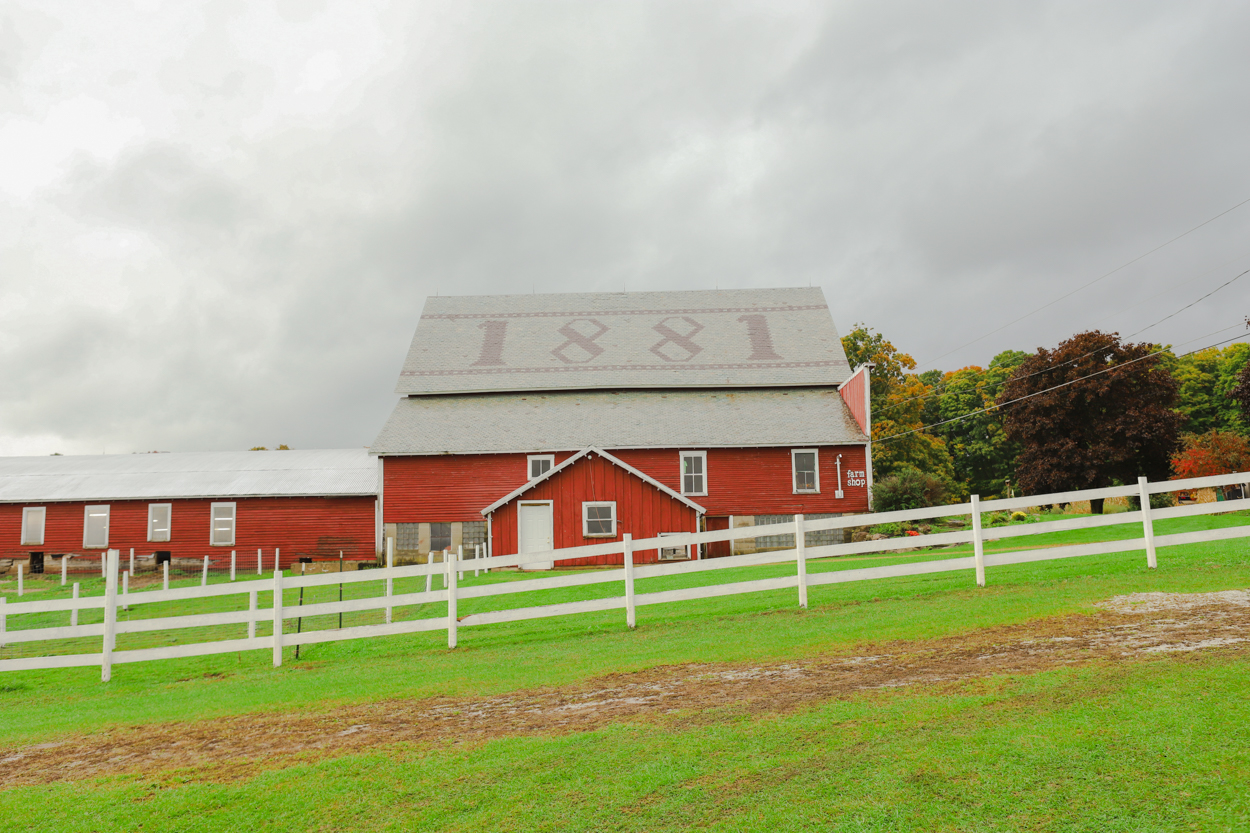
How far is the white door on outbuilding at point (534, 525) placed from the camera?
30.3m

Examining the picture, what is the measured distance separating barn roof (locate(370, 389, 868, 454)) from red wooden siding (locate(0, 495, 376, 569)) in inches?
154

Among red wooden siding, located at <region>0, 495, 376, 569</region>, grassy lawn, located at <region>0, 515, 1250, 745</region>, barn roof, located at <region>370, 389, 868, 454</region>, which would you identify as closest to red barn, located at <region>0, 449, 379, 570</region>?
red wooden siding, located at <region>0, 495, 376, 569</region>

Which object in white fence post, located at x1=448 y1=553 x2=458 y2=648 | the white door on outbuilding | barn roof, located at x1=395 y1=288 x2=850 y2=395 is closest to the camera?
white fence post, located at x1=448 y1=553 x2=458 y2=648

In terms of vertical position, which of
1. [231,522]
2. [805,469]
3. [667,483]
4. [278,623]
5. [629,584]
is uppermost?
[805,469]

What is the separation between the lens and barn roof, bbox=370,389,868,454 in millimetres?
34812

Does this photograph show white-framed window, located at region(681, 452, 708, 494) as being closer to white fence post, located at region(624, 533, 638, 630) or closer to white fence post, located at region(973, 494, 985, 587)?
white fence post, located at region(973, 494, 985, 587)

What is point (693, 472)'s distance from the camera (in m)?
34.9

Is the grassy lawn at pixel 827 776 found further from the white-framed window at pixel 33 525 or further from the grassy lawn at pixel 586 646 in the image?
the white-framed window at pixel 33 525

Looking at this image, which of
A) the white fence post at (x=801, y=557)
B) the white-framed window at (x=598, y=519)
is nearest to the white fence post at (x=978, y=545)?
the white fence post at (x=801, y=557)

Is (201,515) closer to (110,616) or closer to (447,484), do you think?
(447,484)

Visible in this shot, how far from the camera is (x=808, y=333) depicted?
41.5 metres

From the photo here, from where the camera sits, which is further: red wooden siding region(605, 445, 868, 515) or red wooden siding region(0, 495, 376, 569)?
red wooden siding region(0, 495, 376, 569)

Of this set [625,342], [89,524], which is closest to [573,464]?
[625,342]

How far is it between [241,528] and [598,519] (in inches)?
666
